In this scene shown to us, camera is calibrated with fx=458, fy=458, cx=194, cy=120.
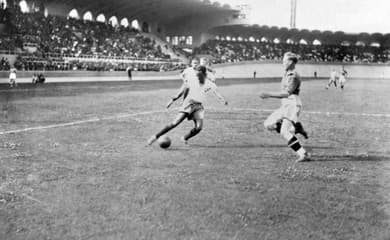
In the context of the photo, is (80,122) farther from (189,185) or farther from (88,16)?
(88,16)

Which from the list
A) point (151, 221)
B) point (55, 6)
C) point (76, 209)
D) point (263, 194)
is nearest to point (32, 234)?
point (76, 209)

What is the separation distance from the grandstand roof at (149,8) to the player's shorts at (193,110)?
43.7 m

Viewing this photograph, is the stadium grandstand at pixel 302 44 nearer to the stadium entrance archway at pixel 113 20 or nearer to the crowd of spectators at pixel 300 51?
the crowd of spectators at pixel 300 51

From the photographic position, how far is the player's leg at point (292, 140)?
8.01m

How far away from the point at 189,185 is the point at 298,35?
7750 centimetres

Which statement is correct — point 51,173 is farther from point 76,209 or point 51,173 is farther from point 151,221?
point 151,221

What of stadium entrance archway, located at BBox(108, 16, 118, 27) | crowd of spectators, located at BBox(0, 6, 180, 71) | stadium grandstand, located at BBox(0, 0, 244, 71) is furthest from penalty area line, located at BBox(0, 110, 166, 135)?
stadium entrance archway, located at BBox(108, 16, 118, 27)

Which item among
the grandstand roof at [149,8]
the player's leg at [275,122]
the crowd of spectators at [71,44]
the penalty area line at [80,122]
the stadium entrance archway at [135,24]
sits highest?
the grandstand roof at [149,8]

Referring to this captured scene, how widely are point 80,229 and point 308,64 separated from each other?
237 ft

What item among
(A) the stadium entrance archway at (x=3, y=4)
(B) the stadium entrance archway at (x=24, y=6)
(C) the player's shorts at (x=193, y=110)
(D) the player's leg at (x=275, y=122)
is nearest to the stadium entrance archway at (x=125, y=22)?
(B) the stadium entrance archway at (x=24, y=6)

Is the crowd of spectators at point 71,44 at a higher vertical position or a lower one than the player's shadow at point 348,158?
higher

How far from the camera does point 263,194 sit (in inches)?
225

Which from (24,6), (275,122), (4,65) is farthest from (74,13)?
(275,122)

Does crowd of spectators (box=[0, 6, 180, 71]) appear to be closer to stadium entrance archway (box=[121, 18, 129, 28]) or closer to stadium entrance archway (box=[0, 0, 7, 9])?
stadium entrance archway (box=[0, 0, 7, 9])
